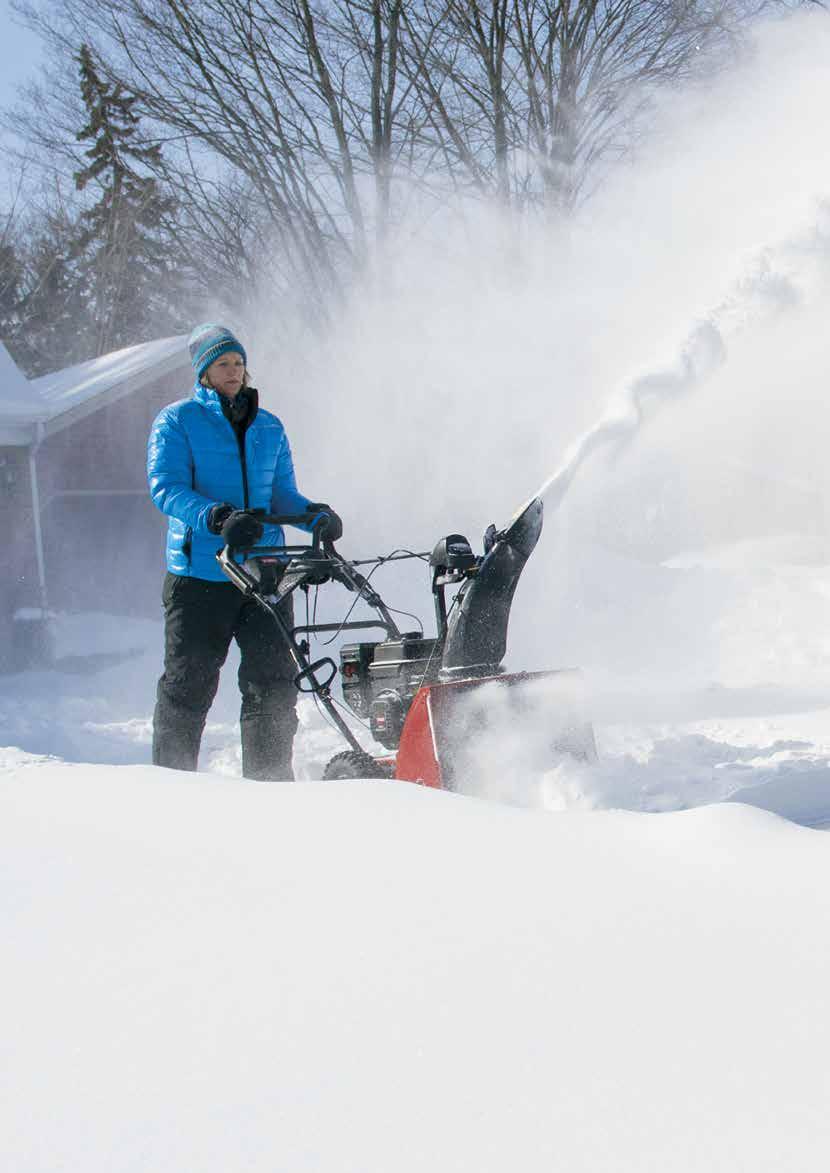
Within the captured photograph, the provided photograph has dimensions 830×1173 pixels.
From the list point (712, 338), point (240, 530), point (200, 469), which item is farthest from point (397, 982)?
point (712, 338)

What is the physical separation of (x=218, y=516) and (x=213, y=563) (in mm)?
309

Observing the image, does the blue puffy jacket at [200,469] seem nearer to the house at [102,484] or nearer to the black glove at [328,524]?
the black glove at [328,524]

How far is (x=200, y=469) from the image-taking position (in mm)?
3732

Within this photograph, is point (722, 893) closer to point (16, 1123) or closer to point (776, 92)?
point (16, 1123)

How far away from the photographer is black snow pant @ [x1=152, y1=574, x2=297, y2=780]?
373 cm

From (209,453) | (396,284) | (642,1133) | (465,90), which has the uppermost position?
(465,90)

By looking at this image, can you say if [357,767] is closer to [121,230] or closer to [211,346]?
[211,346]

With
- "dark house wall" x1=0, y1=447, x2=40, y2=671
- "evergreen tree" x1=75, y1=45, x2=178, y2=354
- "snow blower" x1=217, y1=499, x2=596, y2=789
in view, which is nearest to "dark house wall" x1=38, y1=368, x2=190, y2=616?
"dark house wall" x1=0, y1=447, x2=40, y2=671

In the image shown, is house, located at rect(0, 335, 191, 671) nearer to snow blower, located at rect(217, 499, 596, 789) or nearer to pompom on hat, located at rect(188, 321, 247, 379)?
pompom on hat, located at rect(188, 321, 247, 379)

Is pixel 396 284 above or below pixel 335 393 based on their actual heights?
above

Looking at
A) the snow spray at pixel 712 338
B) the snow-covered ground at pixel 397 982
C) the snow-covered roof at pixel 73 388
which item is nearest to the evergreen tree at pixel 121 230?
the snow-covered roof at pixel 73 388

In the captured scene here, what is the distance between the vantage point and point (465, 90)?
13.6 metres

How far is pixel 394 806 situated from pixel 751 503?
10186 millimetres

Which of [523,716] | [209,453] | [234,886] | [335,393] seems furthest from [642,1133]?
[335,393]
